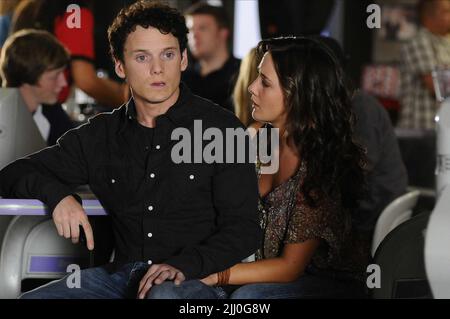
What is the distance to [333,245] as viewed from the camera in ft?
6.87

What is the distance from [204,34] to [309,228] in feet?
9.05

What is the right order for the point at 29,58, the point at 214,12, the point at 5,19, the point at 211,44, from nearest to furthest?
the point at 29,58 < the point at 5,19 < the point at 211,44 < the point at 214,12

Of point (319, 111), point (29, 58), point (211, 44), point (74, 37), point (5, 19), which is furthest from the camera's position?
point (211, 44)

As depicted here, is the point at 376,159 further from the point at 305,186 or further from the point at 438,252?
the point at 438,252

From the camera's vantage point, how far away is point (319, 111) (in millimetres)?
2195

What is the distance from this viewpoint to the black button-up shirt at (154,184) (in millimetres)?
1948

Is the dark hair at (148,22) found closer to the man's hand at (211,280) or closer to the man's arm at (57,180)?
the man's arm at (57,180)

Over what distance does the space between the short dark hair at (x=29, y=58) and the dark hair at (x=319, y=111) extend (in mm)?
1033

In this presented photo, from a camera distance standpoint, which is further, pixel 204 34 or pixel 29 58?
pixel 204 34

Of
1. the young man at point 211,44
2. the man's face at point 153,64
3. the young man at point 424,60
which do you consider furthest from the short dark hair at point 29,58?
the young man at point 424,60

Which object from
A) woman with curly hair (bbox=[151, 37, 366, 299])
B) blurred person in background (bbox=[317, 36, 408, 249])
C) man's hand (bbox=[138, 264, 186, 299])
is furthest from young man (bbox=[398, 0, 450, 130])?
man's hand (bbox=[138, 264, 186, 299])

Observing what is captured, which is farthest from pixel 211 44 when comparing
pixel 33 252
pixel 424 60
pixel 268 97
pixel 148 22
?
pixel 148 22

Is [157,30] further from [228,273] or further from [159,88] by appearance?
[228,273]
